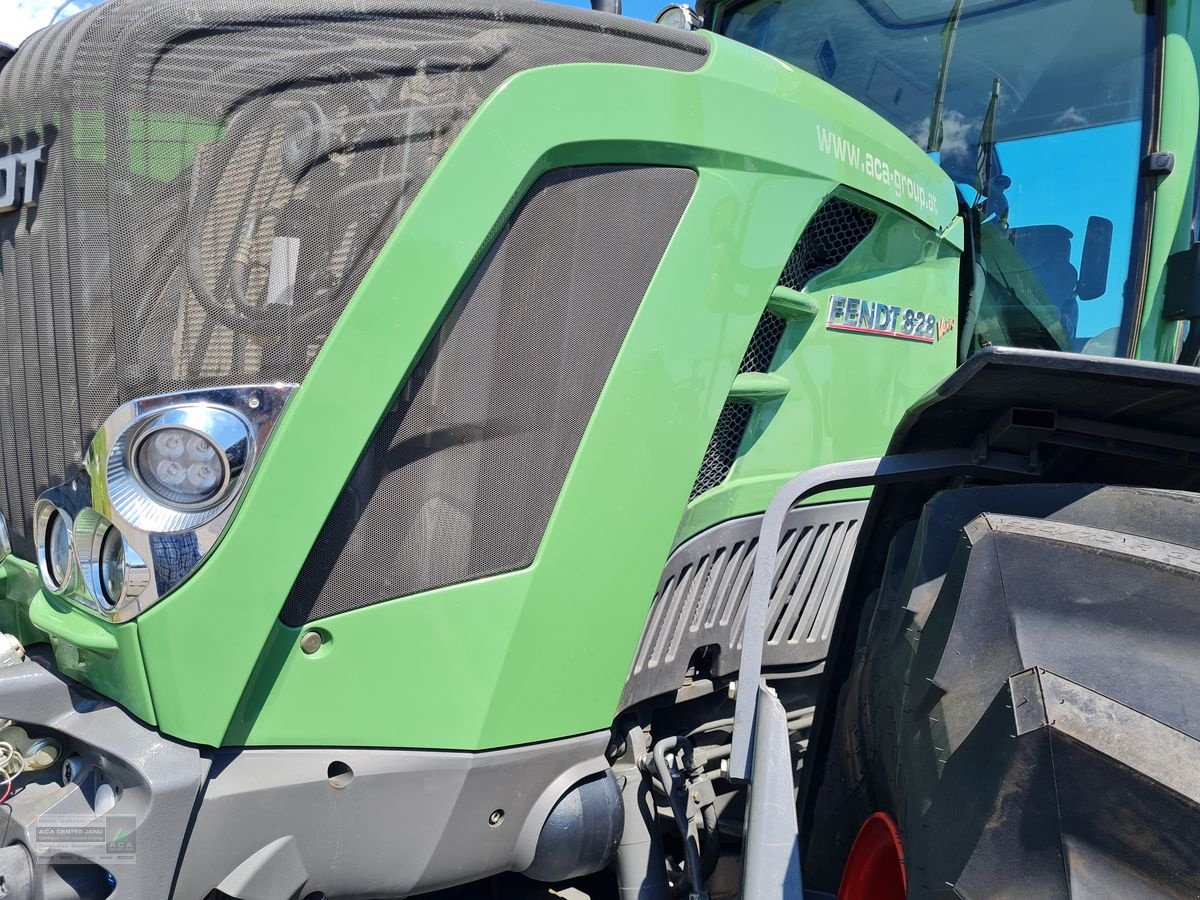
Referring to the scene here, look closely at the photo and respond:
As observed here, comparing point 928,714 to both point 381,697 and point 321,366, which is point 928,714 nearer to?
point 381,697

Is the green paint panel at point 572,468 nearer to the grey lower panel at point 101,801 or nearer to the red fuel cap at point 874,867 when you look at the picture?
the grey lower panel at point 101,801

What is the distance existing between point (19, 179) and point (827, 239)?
1399 mm

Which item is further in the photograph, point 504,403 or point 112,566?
point 504,403

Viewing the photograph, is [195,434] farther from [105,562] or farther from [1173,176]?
[1173,176]

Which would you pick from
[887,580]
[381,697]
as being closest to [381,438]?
[381,697]

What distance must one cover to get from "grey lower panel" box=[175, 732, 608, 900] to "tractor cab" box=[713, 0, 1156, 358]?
1.55 m

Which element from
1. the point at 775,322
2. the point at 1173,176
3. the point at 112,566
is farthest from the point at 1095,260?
the point at 112,566

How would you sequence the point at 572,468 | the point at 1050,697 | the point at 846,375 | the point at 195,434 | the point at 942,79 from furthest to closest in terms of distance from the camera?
1. the point at 942,79
2. the point at 846,375
3. the point at 572,468
4. the point at 195,434
5. the point at 1050,697

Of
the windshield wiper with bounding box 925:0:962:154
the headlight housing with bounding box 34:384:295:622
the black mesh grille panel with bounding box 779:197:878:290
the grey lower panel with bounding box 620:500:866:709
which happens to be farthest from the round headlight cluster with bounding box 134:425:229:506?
the windshield wiper with bounding box 925:0:962:154

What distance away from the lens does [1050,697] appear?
3.10 ft

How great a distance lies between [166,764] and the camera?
1174 millimetres

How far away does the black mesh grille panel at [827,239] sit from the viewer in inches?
70.3

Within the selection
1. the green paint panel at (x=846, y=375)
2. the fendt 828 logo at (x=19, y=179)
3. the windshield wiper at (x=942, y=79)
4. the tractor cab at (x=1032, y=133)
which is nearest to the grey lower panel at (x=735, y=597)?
the green paint panel at (x=846, y=375)

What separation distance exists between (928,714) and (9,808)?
1.21 meters
